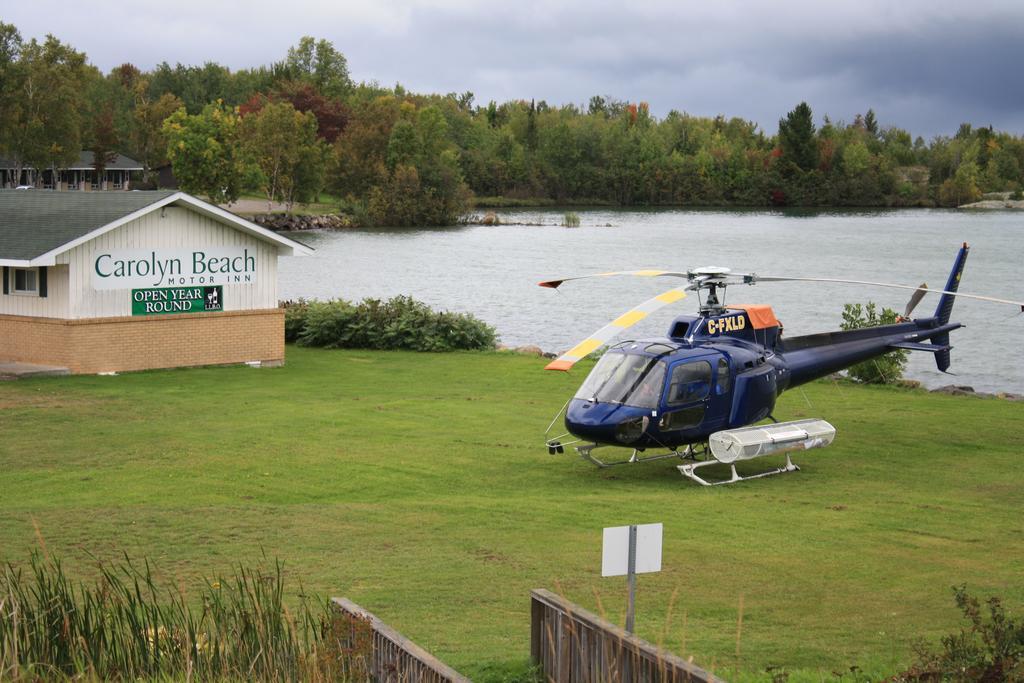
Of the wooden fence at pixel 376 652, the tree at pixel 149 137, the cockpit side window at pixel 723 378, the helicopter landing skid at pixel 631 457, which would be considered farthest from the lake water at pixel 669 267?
the wooden fence at pixel 376 652

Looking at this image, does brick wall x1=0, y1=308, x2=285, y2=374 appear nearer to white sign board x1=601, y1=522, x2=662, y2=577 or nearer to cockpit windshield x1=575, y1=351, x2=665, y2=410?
cockpit windshield x1=575, y1=351, x2=665, y2=410

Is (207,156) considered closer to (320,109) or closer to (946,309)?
(320,109)

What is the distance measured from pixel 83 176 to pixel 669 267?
5698 cm

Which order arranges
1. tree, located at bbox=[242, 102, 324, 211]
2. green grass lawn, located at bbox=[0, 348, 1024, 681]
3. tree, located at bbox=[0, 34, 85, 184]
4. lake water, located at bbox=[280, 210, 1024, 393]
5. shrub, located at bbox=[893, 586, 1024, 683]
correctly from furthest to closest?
tree, located at bbox=[242, 102, 324, 211]
tree, located at bbox=[0, 34, 85, 184]
lake water, located at bbox=[280, 210, 1024, 393]
green grass lawn, located at bbox=[0, 348, 1024, 681]
shrub, located at bbox=[893, 586, 1024, 683]

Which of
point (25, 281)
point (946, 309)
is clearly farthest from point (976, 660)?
point (25, 281)

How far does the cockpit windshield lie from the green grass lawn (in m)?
1.06

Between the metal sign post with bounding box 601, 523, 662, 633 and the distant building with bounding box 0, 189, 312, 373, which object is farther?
the distant building with bounding box 0, 189, 312, 373

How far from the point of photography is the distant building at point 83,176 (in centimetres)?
9450

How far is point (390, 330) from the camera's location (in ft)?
97.9

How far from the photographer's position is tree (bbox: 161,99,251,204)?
94.5 metres

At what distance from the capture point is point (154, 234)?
24188mm

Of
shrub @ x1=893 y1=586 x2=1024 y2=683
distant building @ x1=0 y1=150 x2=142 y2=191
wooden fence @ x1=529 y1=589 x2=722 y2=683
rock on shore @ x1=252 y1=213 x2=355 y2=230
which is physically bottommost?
shrub @ x1=893 y1=586 x2=1024 y2=683

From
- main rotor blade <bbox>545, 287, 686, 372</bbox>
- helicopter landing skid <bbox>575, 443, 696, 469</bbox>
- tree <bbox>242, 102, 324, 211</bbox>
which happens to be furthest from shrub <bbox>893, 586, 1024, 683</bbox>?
tree <bbox>242, 102, 324, 211</bbox>

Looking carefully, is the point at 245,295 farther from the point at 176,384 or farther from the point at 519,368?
the point at 519,368
